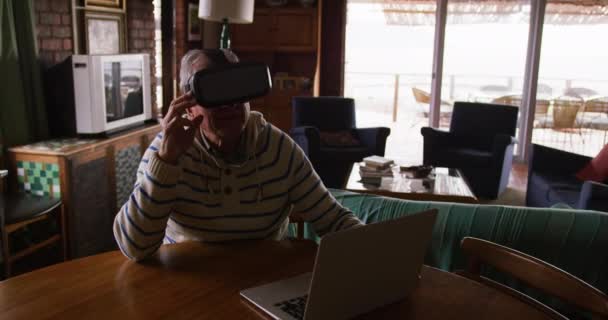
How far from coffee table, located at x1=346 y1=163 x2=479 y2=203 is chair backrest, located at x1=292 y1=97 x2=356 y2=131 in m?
1.26

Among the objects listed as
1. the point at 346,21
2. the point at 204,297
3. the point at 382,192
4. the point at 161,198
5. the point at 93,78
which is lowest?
the point at 382,192

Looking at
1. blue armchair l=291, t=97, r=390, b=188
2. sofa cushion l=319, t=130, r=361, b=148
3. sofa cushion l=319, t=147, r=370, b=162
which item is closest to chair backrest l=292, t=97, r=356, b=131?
blue armchair l=291, t=97, r=390, b=188

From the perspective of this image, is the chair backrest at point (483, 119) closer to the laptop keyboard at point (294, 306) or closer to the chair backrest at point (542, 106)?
the chair backrest at point (542, 106)

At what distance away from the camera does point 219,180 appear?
1.37 metres

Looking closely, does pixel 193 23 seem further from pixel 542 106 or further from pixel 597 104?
pixel 597 104

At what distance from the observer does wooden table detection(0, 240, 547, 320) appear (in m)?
1.05

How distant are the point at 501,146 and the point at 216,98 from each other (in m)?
3.75

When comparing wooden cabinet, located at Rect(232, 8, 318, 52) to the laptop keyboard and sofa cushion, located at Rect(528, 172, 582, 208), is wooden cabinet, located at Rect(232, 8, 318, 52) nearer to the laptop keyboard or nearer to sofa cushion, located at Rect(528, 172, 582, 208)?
sofa cushion, located at Rect(528, 172, 582, 208)

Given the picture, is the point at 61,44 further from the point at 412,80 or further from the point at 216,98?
the point at 412,80

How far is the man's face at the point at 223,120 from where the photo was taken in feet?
4.38

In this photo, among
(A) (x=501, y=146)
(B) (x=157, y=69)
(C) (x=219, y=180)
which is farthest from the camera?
(B) (x=157, y=69)


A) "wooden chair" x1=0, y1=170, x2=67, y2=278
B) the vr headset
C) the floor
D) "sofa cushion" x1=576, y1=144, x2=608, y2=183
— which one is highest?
the vr headset

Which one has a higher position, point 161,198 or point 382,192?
point 161,198

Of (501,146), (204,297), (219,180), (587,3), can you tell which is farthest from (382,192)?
(587,3)
